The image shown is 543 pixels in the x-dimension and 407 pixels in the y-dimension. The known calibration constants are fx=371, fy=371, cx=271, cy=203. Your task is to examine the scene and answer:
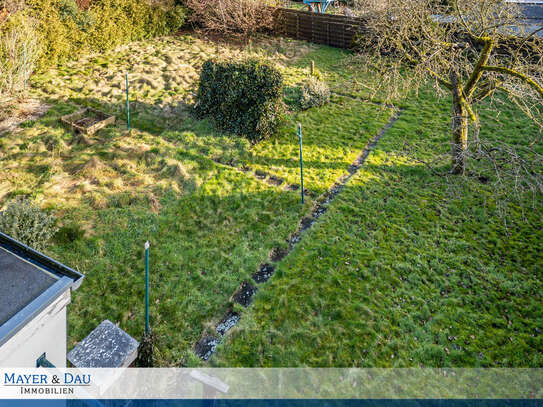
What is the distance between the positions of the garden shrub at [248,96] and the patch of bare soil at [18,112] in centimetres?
569

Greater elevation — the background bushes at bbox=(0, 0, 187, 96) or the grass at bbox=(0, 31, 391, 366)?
the background bushes at bbox=(0, 0, 187, 96)

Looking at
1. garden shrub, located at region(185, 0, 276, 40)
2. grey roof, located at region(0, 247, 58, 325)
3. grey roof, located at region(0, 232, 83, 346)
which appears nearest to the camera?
grey roof, located at region(0, 232, 83, 346)

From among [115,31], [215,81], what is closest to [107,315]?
[215,81]

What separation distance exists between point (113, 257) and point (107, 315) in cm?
143

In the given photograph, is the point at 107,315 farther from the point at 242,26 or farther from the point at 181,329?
the point at 242,26

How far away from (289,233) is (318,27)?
628 inches

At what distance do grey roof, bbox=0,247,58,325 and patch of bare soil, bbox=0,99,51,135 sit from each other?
29.4 feet

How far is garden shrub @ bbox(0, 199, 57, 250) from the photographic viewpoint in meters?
7.09

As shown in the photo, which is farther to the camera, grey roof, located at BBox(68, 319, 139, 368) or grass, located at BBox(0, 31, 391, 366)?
grass, located at BBox(0, 31, 391, 366)

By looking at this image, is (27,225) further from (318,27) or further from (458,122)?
(318,27)

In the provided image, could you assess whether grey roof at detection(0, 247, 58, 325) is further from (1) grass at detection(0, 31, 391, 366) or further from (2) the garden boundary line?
(2) the garden boundary line

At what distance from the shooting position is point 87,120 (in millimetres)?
11930

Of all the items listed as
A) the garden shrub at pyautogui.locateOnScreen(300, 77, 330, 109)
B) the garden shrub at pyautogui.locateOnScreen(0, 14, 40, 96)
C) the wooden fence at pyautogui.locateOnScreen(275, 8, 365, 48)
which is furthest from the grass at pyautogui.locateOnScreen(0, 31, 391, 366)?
the wooden fence at pyautogui.locateOnScreen(275, 8, 365, 48)

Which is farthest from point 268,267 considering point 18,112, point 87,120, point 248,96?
point 18,112
